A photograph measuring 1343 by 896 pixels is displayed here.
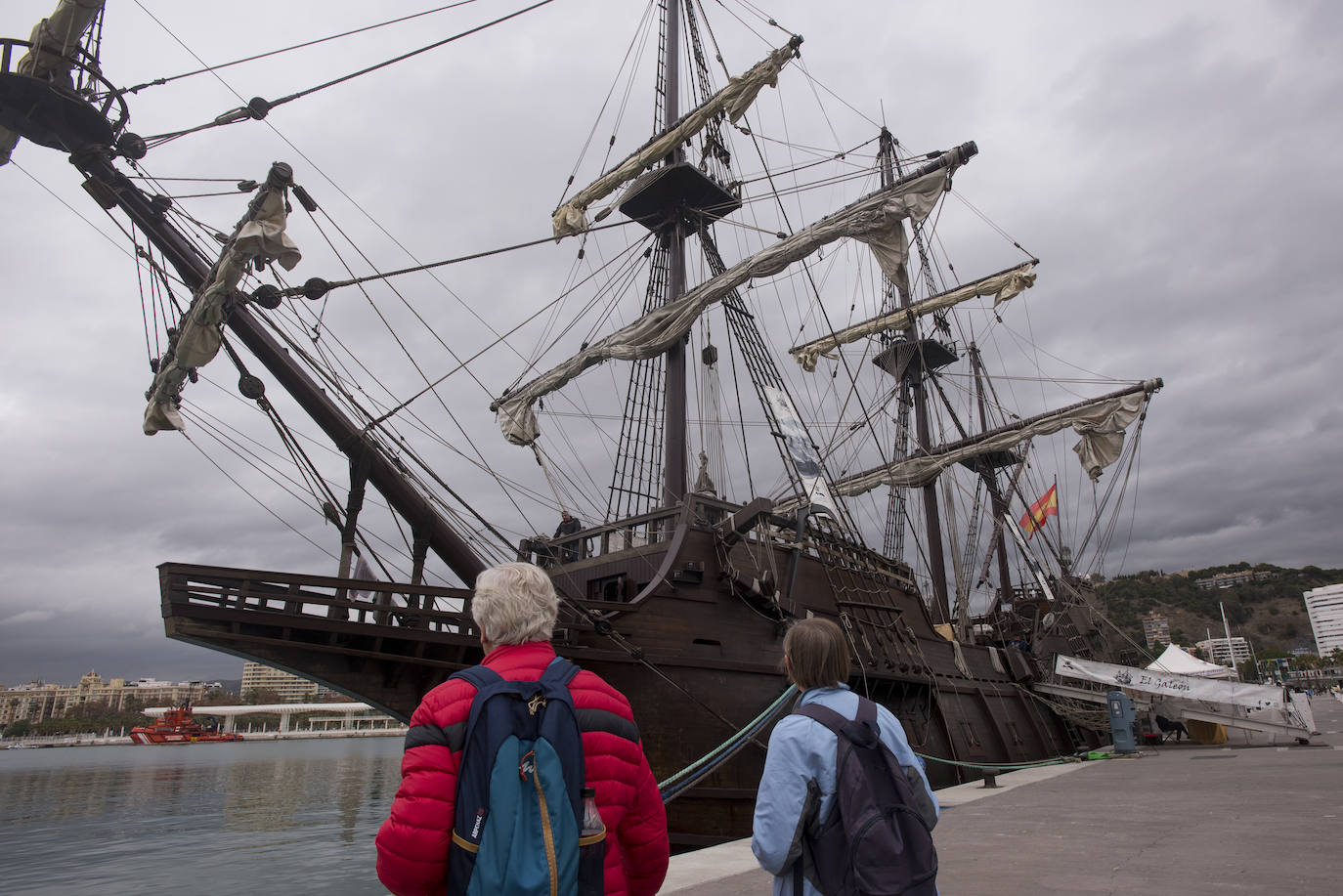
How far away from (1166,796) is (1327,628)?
21970 cm

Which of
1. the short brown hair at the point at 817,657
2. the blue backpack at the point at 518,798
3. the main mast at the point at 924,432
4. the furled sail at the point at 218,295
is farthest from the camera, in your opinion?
the main mast at the point at 924,432

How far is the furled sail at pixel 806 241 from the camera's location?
13758mm

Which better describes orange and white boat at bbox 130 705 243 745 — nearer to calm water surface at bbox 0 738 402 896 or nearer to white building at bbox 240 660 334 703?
white building at bbox 240 660 334 703

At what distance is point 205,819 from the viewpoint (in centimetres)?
1516

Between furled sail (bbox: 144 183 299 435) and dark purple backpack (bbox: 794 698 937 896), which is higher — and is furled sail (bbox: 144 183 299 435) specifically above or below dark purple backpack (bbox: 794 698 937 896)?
above

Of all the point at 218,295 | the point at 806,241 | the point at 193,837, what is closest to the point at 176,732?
the point at 193,837

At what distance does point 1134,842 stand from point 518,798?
4.46 metres

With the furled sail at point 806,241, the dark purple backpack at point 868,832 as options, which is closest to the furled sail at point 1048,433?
the furled sail at point 806,241

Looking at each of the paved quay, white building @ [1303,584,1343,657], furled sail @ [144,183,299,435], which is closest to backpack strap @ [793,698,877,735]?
the paved quay

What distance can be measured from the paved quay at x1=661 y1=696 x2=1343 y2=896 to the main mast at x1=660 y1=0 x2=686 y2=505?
248 inches

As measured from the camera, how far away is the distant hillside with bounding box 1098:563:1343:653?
122 metres

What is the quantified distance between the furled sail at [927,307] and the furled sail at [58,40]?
1977 cm

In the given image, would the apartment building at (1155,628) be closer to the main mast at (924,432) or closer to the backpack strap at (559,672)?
the main mast at (924,432)

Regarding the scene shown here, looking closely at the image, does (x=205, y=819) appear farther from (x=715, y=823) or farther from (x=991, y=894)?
(x=991, y=894)
